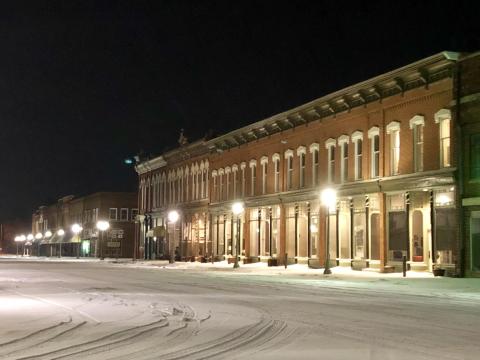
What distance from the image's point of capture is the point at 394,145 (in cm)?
3694

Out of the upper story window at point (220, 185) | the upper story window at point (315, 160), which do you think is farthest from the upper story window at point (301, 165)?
the upper story window at point (220, 185)

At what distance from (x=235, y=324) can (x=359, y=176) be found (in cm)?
2711

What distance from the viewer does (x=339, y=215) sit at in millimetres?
41625

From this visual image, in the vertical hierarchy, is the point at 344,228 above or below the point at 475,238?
above

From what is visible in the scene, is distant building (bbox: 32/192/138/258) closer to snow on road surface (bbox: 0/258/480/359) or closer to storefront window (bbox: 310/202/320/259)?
storefront window (bbox: 310/202/320/259)

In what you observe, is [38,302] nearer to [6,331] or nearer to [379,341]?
[6,331]

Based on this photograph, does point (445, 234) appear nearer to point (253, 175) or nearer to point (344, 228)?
point (344, 228)

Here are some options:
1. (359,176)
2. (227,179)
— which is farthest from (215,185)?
(359,176)

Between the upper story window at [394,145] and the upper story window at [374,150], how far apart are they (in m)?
1.13

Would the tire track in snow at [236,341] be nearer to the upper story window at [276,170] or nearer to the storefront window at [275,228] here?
the storefront window at [275,228]

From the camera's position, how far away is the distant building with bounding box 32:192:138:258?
8838 cm

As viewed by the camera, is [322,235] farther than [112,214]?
No

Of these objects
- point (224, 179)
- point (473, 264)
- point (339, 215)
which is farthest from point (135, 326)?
point (224, 179)

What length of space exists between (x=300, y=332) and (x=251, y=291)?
442 inches
